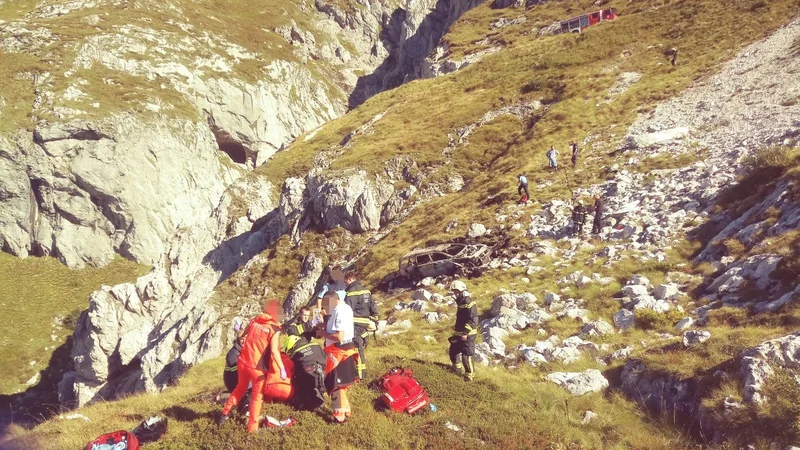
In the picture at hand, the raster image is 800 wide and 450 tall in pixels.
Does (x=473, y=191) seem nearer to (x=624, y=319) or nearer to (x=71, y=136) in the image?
(x=624, y=319)

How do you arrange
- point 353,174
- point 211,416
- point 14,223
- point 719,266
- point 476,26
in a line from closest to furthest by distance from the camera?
point 211,416 → point 719,266 → point 353,174 → point 14,223 → point 476,26

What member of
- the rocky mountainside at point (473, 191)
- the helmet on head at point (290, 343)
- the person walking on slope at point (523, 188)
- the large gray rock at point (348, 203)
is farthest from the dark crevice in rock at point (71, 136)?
the helmet on head at point (290, 343)

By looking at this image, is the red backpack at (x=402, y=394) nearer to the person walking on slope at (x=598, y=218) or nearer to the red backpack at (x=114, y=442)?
the red backpack at (x=114, y=442)

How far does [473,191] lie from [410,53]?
392 feet

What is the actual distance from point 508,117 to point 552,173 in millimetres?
16201

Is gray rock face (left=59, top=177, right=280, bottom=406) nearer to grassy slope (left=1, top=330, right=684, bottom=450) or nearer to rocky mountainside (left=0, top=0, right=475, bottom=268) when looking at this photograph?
rocky mountainside (left=0, top=0, right=475, bottom=268)

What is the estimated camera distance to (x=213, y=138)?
83750 millimetres

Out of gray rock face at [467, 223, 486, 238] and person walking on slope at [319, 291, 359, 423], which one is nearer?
person walking on slope at [319, 291, 359, 423]

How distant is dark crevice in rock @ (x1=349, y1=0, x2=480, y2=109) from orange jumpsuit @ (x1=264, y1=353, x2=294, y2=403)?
125 meters

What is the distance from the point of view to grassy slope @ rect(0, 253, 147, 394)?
5019 centimetres

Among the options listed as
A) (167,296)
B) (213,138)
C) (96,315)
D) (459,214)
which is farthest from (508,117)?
(213,138)

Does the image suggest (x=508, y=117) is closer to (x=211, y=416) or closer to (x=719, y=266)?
(x=719, y=266)

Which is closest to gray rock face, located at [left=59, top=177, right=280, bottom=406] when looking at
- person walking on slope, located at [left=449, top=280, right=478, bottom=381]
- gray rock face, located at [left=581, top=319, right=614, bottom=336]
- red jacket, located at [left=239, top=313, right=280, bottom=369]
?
person walking on slope, located at [left=449, top=280, right=478, bottom=381]

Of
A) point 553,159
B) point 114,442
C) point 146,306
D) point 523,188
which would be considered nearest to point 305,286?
point 523,188
